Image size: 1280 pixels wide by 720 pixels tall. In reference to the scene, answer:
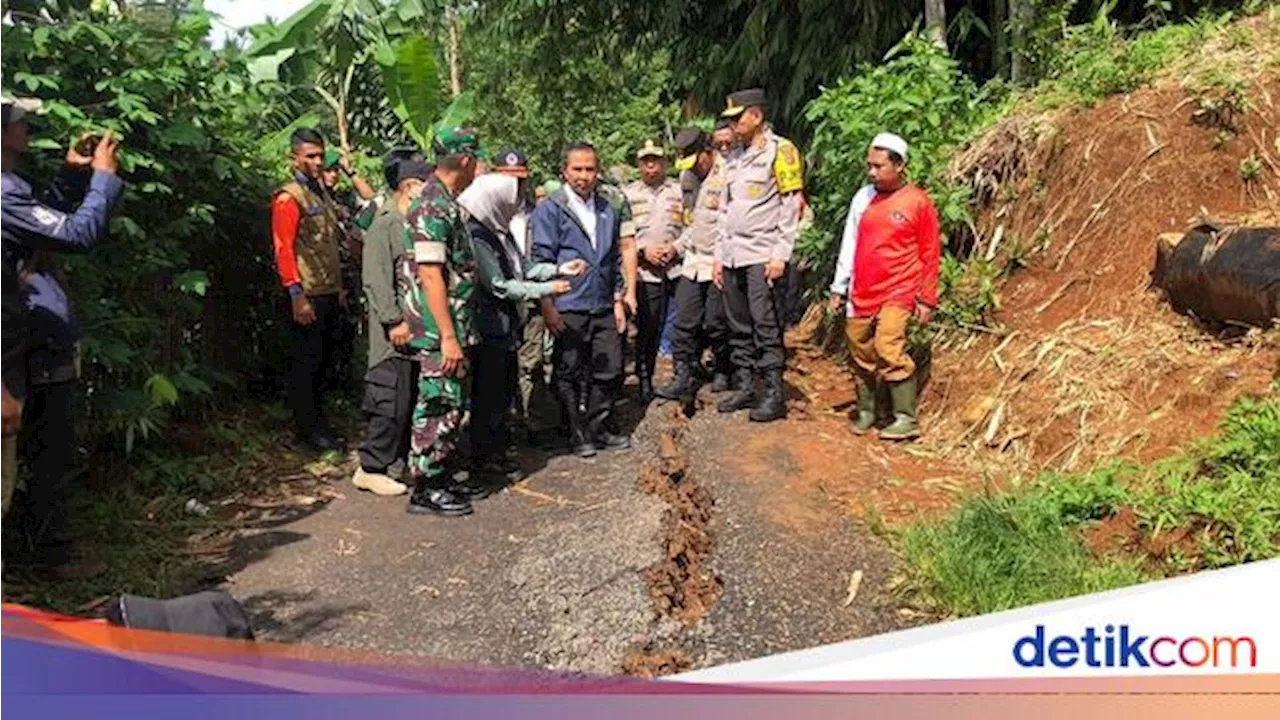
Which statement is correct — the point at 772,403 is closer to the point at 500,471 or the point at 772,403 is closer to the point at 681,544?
the point at 500,471

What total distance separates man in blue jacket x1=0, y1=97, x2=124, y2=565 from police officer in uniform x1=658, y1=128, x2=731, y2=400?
380cm

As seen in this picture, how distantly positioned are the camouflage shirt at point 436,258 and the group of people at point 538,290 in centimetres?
1

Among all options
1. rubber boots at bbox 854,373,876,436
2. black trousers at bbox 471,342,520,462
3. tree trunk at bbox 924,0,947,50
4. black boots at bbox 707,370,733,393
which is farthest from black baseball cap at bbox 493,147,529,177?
tree trunk at bbox 924,0,947,50

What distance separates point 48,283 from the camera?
4.10m

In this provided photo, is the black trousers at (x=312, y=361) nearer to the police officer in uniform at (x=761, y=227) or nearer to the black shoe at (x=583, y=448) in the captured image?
the black shoe at (x=583, y=448)

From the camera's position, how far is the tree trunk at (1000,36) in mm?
9609

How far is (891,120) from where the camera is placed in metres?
7.61

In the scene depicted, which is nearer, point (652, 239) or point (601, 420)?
point (601, 420)

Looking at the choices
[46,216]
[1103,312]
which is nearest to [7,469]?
[46,216]

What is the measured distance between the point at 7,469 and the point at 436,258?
197cm

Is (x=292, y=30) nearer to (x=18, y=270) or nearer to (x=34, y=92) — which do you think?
(x=34, y=92)

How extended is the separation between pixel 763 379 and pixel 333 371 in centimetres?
291

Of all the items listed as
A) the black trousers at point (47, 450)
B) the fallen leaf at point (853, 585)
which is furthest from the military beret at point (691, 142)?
the black trousers at point (47, 450)

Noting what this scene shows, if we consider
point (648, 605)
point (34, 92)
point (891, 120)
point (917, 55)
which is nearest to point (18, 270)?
point (34, 92)
